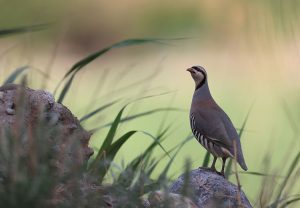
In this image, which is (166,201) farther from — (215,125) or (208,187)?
(215,125)

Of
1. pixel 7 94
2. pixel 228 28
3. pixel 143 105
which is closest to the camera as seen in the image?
pixel 7 94

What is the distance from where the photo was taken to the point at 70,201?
156cm

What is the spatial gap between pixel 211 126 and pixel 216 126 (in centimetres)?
3

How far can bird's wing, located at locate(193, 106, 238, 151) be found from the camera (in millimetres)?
3064

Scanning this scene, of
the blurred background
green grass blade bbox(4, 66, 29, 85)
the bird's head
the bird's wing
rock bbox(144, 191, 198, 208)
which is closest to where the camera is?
rock bbox(144, 191, 198, 208)

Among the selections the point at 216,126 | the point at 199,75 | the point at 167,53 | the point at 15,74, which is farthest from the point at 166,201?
the point at 167,53

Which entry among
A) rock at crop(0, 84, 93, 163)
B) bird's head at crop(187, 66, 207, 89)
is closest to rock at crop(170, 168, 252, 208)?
rock at crop(0, 84, 93, 163)

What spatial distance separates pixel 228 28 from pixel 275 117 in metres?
2.95

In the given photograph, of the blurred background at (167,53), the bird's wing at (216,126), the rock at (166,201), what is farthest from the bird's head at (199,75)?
the blurred background at (167,53)

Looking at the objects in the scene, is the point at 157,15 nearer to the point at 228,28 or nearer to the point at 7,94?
the point at 228,28

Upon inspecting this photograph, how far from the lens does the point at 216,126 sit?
3154 millimetres

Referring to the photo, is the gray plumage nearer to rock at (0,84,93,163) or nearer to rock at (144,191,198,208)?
rock at (0,84,93,163)

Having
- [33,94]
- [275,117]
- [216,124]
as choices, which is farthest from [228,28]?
[33,94]

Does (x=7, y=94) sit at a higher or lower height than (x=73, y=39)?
higher
